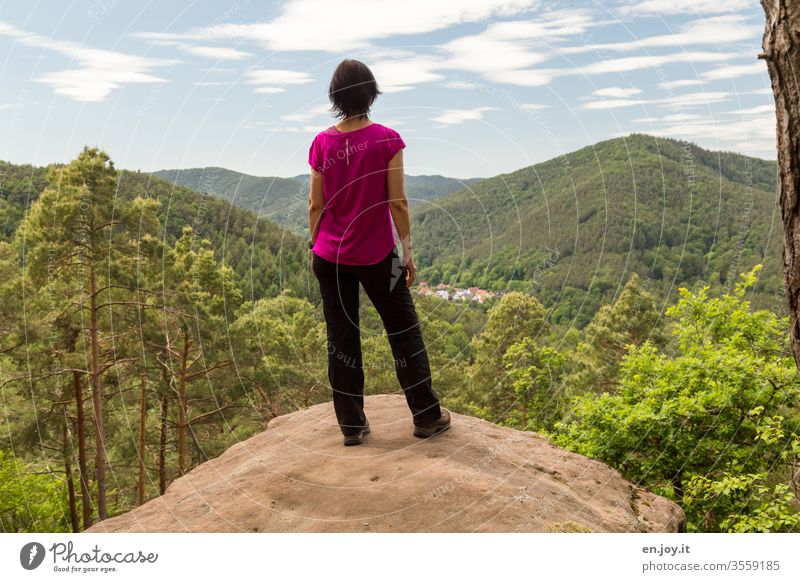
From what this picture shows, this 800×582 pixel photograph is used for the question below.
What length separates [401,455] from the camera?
187 inches

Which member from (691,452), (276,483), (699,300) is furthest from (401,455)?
(699,300)

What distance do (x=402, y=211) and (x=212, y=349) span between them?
15978 millimetres

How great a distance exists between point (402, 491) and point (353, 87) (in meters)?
2.73

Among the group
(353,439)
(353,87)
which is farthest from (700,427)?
(353,87)

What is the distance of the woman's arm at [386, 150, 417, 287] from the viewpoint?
4449 millimetres

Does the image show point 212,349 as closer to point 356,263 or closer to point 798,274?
point 356,263

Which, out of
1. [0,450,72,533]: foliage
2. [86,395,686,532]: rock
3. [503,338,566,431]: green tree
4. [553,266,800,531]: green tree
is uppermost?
[86,395,686,532]: rock

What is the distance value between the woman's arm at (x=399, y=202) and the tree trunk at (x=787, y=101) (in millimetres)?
2265

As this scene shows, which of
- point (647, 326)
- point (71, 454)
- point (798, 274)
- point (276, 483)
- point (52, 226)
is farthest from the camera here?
point (647, 326)

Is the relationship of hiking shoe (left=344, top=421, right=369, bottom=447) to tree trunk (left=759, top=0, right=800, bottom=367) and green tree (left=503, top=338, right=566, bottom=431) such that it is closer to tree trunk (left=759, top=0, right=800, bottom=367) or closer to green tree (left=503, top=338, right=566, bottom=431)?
tree trunk (left=759, top=0, right=800, bottom=367)

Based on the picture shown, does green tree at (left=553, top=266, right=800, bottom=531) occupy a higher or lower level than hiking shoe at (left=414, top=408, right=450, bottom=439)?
lower

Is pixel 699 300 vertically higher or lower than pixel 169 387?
higher

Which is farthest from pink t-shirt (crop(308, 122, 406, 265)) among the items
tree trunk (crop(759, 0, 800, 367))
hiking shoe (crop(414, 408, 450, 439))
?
tree trunk (crop(759, 0, 800, 367))

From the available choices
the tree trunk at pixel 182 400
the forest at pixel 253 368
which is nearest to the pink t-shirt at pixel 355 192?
the forest at pixel 253 368
